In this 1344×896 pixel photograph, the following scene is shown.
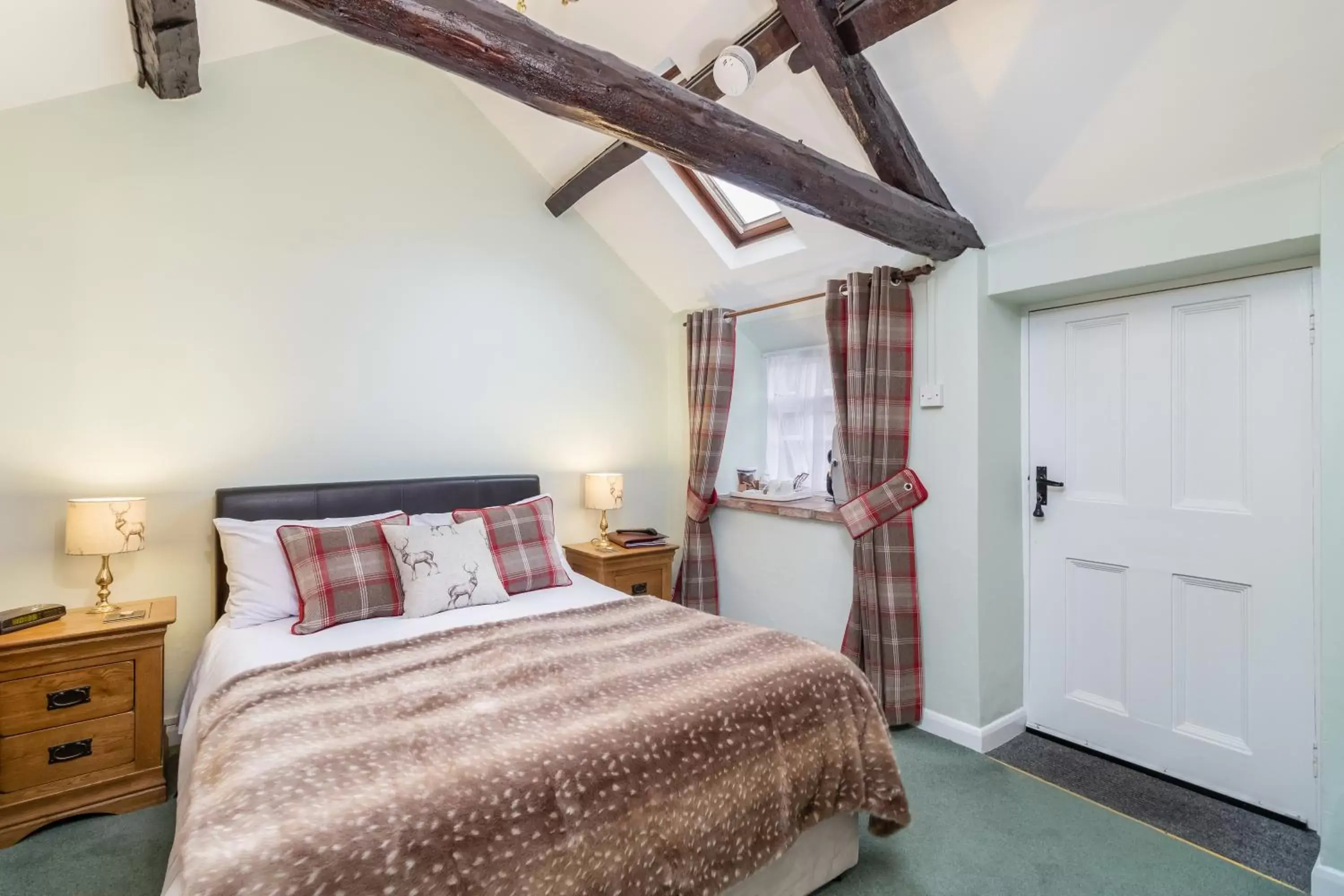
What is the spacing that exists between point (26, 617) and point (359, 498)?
1.07 metres

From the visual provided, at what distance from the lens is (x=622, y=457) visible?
3.82 meters

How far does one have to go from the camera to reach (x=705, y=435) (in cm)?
360

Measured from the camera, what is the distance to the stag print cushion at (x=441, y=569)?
2334mm

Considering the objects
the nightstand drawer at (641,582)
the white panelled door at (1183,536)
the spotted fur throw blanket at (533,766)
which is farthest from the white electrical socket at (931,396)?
the nightstand drawer at (641,582)

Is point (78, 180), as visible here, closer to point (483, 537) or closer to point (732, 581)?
point (483, 537)

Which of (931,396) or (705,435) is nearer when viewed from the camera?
(931,396)

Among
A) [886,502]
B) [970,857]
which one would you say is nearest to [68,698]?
[970,857]

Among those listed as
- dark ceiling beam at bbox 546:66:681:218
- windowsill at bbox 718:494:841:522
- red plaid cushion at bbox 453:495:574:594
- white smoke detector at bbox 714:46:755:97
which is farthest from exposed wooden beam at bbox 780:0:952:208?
red plaid cushion at bbox 453:495:574:594

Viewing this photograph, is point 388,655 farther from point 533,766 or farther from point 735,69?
point 735,69

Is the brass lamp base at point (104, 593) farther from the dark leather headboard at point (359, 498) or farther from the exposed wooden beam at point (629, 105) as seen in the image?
the exposed wooden beam at point (629, 105)

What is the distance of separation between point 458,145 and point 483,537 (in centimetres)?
205

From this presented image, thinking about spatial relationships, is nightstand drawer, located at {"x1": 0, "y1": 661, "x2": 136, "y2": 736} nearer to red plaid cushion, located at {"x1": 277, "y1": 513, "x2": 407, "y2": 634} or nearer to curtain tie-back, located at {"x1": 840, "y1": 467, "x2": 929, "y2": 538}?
red plaid cushion, located at {"x1": 277, "y1": 513, "x2": 407, "y2": 634}

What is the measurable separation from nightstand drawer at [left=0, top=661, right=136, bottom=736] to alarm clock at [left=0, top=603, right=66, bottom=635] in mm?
170

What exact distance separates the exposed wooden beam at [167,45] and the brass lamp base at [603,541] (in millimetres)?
2576
